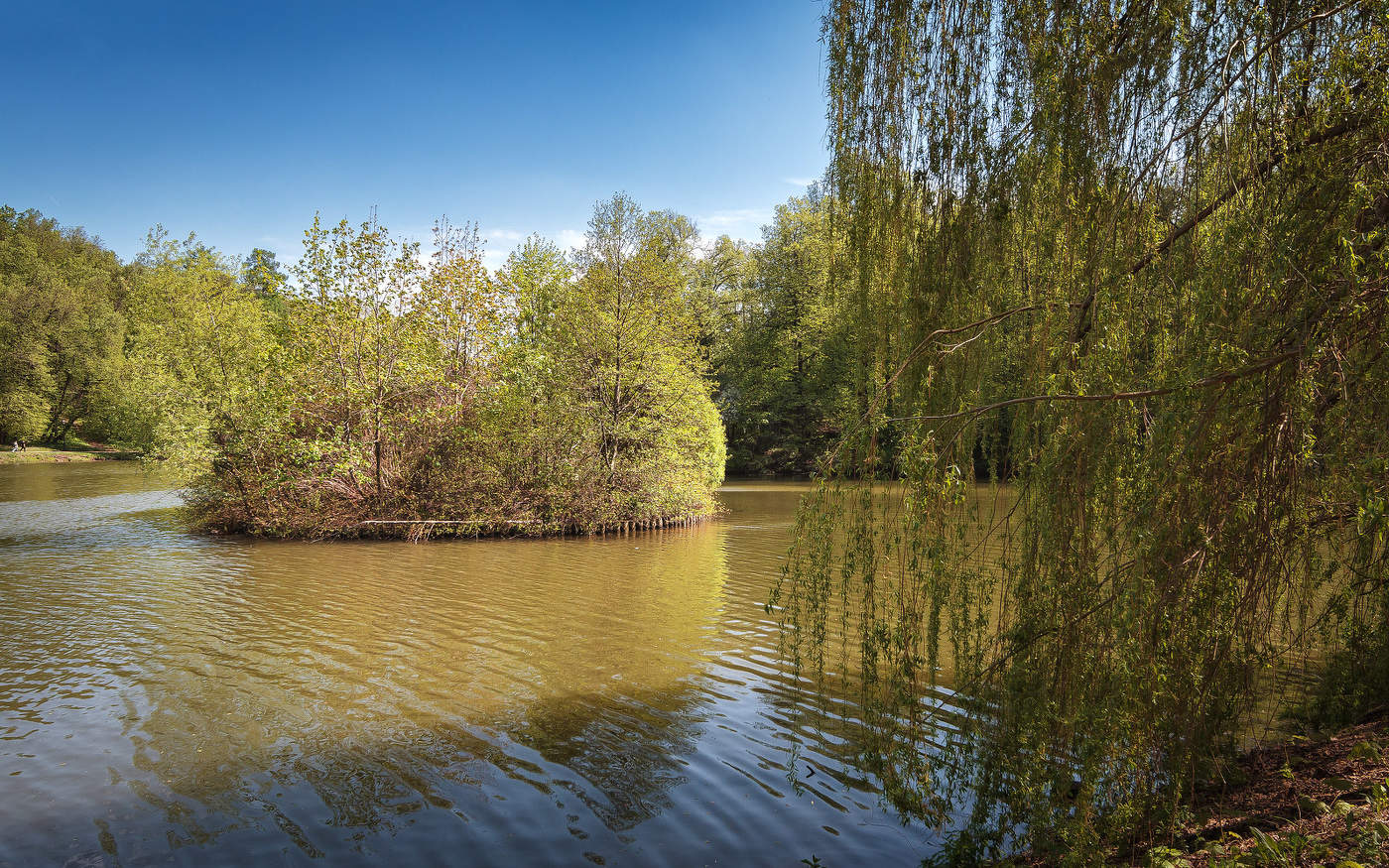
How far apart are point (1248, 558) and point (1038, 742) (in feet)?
4.03

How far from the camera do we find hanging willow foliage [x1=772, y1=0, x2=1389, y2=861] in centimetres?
275

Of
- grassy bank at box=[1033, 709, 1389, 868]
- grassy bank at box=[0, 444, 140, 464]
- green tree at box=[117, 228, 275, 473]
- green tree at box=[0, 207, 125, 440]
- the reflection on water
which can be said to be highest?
green tree at box=[0, 207, 125, 440]

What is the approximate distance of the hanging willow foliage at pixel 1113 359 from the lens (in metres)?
2.75

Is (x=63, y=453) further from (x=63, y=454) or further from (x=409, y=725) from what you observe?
(x=409, y=725)

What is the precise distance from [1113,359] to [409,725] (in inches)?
214

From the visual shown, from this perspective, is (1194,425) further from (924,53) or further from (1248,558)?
(924,53)

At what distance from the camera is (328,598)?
33.2 feet

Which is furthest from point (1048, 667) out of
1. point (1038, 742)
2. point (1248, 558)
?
point (1248, 558)

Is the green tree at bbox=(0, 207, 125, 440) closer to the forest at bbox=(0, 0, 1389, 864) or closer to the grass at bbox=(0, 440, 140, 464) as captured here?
the grass at bbox=(0, 440, 140, 464)

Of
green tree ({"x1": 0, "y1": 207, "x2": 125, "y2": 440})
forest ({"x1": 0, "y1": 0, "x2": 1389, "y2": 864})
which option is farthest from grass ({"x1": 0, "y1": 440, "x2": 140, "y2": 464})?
forest ({"x1": 0, "y1": 0, "x2": 1389, "y2": 864})

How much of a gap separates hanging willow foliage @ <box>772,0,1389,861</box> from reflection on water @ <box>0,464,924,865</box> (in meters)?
1.25

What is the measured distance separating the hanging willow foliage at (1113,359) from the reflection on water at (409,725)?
125 cm

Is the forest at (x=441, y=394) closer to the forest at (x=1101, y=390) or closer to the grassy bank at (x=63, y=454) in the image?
the forest at (x=1101, y=390)

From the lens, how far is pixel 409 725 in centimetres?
570
